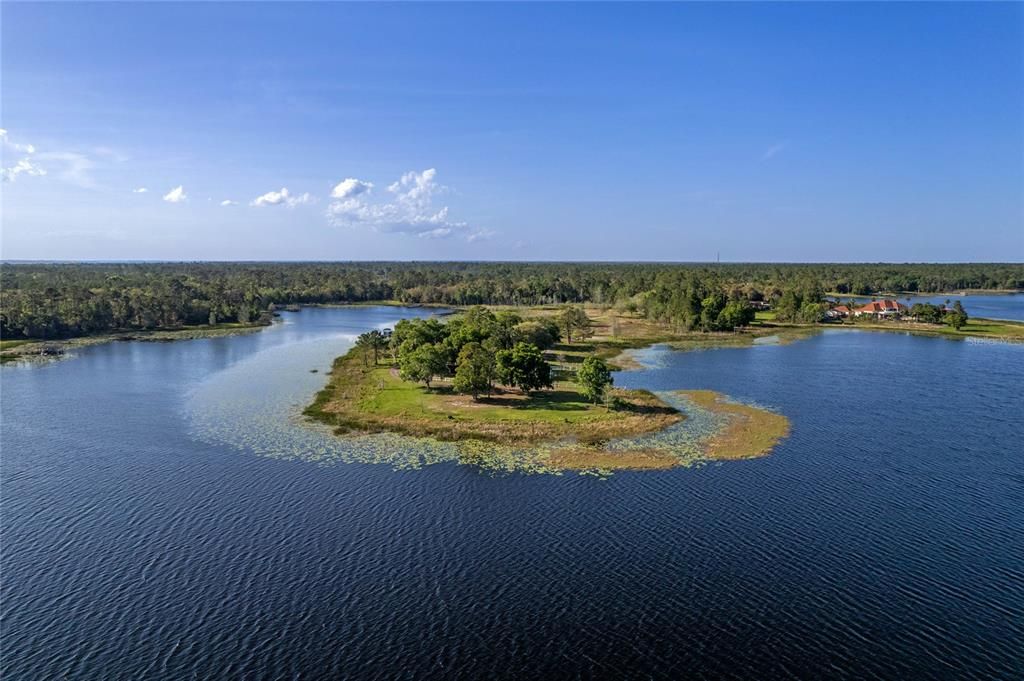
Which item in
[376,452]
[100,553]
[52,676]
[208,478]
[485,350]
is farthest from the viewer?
[485,350]

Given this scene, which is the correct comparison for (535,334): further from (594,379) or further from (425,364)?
(594,379)

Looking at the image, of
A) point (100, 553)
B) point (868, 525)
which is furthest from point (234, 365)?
point (868, 525)

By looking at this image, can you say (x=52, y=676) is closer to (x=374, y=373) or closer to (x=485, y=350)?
(x=485, y=350)

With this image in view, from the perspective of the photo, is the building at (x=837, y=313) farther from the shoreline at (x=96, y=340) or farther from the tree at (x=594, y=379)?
the shoreline at (x=96, y=340)

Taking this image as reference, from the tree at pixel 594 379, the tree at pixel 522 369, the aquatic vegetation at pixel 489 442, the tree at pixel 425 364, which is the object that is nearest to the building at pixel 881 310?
the aquatic vegetation at pixel 489 442

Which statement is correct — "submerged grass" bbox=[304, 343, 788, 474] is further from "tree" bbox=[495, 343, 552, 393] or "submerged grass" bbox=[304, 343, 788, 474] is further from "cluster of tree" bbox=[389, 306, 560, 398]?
"cluster of tree" bbox=[389, 306, 560, 398]

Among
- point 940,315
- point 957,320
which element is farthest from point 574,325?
point 940,315
